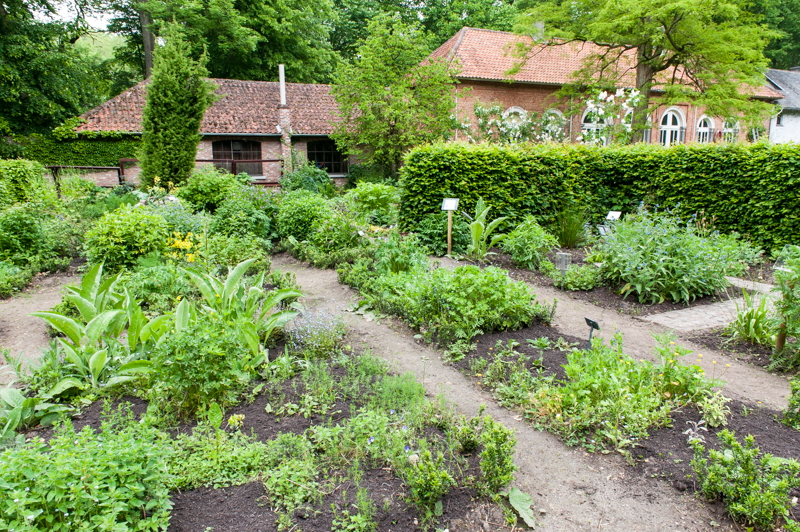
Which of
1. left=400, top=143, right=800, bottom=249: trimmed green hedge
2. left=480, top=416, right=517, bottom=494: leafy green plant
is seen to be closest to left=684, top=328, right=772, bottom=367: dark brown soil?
left=480, top=416, right=517, bottom=494: leafy green plant

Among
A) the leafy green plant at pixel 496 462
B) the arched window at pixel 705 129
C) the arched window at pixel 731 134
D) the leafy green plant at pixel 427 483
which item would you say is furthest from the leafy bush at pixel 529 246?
the arched window at pixel 705 129

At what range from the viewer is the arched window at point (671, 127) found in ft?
85.4

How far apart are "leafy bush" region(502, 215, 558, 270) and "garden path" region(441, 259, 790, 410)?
0.73 m

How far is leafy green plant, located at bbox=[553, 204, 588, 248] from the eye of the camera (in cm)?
895

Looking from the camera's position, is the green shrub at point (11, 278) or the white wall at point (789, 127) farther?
the white wall at point (789, 127)

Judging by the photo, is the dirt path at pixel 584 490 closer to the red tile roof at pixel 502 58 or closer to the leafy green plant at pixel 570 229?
the leafy green plant at pixel 570 229

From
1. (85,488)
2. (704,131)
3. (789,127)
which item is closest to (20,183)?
(85,488)

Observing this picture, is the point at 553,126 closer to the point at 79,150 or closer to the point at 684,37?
the point at 684,37

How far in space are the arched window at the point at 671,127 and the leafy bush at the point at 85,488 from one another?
28791mm

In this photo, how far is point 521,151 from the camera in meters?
9.70

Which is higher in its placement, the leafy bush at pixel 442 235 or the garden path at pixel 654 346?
the leafy bush at pixel 442 235

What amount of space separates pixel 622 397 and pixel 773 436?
0.92m

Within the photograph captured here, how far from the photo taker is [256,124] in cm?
2064

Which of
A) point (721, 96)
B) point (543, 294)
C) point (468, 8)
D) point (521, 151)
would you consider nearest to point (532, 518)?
point (543, 294)
